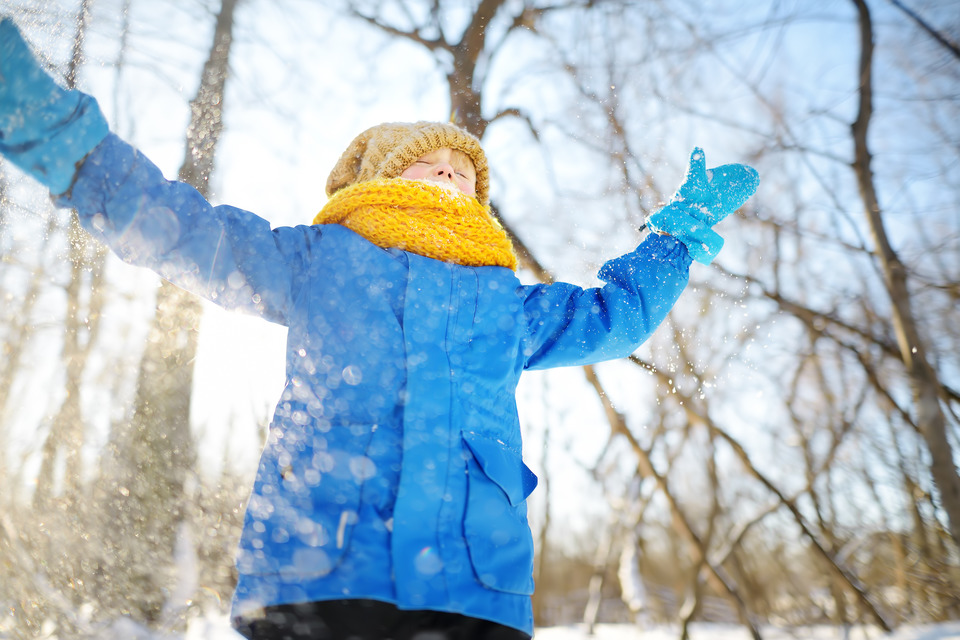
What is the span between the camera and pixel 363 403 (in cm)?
84

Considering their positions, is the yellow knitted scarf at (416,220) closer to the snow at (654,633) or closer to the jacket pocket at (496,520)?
the jacket pocket at (496,520)

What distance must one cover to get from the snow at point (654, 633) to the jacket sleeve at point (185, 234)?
79cm

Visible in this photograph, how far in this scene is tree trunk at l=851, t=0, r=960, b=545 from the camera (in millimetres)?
2148

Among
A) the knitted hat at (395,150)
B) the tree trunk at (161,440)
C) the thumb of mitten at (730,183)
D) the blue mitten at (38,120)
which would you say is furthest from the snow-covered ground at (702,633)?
the thumb of mitten at (730,183)

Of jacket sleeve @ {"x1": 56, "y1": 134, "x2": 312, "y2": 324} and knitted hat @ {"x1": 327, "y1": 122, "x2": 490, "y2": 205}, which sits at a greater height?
knitted hat @ {"x1": 327, "y1": 122, "x2": 490, "y2": 205}

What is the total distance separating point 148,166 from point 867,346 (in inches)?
118

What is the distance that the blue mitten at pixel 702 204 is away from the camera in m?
1.14

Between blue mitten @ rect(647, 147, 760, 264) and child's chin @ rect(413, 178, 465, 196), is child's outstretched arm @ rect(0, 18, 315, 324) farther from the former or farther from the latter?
blue mitten @ rect(647, 147, 760, 264)

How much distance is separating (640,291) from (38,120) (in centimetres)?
107

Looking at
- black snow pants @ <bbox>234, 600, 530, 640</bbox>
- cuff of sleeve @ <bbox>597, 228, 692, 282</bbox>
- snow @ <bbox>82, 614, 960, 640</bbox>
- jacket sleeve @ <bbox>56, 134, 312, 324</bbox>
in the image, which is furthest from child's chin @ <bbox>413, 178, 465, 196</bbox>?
snow @ <bbox>82, 614, 960, 640</bbox>

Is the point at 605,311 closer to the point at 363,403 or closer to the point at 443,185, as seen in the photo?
the point at 443,185

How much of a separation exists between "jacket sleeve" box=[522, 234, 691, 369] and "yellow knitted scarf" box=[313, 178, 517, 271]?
15 cm

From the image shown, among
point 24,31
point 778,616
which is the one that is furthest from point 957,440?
point 778,616

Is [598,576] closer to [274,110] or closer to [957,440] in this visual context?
[957,440]
